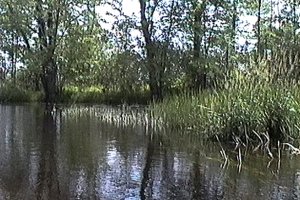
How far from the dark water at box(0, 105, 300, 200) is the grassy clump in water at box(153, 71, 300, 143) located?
514 mm

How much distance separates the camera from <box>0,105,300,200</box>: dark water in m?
4.71

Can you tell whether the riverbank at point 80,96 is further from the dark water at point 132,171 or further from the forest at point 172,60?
the dark water at point 132,171

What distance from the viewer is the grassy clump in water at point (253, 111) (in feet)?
25.3

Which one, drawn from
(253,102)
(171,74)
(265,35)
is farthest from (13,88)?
(253,102)

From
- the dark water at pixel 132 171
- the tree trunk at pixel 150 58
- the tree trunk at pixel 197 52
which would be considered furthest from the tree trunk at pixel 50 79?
the dark water at pixel 132 171

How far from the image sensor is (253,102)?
790cm

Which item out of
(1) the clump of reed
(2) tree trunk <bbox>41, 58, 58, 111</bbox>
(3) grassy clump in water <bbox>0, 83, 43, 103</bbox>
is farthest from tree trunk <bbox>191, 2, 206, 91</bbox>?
(3) grassy clump in water <bbox>0, 83, 43, 103</bbox>

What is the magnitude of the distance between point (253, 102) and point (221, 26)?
470 inches

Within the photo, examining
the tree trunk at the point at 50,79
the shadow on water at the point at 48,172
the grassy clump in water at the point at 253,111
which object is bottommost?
the shadow on water at the point at 48,172

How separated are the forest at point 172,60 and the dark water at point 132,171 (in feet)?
3.28

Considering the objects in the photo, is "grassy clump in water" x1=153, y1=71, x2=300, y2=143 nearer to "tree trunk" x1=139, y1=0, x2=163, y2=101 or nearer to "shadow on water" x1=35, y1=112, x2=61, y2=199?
"shadow on water" x1=35, y1=112, x2=61, y2=199

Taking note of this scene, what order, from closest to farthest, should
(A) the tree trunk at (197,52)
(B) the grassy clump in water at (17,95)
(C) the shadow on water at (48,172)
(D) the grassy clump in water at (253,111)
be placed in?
1. (C) the shadow on water at (48,172)
2. (D) the grassy clump in water at (253,111)
3. (A) the tree trunk at (197,52)
4. (B) the grassy clump in water at (17,95)

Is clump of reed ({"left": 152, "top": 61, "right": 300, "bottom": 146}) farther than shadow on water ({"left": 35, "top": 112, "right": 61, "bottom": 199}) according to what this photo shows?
Yes

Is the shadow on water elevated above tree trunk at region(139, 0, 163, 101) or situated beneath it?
situated beneath
